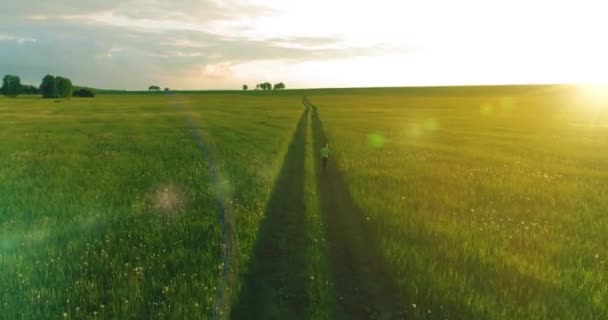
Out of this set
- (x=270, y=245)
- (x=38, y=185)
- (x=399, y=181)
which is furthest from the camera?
(x=399, y=181)

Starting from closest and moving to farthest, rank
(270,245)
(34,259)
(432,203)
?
(34,259), (270,245), (432,203)

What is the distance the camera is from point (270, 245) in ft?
24.5

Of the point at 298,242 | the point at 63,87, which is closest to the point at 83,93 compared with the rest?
the point at 63,87

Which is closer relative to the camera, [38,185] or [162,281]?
[162,281]

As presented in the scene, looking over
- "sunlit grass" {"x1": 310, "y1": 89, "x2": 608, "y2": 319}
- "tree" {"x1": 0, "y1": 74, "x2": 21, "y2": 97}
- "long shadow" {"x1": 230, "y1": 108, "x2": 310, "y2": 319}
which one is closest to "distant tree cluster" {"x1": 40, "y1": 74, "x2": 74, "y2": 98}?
"tree" {"x1": 0, "y1": 74, "x2": 21, "y2": 97}

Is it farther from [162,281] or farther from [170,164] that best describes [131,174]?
[162,281]

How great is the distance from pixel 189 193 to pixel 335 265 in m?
6.34

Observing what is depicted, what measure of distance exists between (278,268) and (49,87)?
181m

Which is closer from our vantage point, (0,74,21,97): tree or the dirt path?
the dirt path

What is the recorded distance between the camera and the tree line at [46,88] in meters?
148

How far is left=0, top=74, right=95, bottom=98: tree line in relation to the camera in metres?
148

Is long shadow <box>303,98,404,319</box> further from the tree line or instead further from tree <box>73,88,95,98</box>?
tree <box>73,88,95,98</box>

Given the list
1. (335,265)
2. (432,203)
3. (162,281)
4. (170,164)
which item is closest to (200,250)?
(162,281)

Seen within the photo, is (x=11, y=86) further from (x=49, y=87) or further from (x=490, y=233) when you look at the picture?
(x=490, y=233)
